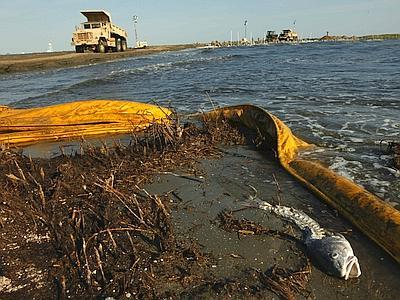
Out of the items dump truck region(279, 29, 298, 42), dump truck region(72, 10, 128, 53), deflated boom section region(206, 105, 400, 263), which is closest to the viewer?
deflated boom section region(206, 105, 400, 263)

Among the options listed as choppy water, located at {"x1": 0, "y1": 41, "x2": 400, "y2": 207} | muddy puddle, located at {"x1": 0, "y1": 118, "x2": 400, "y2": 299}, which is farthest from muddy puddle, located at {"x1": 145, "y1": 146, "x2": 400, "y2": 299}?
choppy water, located at {"x1": 0, "y1": 41, "x2": 400, "y2": 207}

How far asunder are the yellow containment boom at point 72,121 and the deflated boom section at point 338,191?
6.84 feet

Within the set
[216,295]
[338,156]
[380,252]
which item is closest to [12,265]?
[216,295]

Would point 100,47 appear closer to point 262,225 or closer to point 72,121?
point 72,121

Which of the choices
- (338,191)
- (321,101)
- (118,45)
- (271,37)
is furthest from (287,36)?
(338,191)

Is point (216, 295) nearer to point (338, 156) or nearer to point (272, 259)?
point (272, 259)

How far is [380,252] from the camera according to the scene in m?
2.87

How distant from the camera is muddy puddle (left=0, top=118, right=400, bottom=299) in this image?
2.45 meters

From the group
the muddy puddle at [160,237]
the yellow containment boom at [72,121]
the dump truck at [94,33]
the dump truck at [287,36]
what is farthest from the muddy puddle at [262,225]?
the dump truck at [287,36]

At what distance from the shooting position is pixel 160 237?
288 cm

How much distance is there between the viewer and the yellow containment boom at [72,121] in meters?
6.54

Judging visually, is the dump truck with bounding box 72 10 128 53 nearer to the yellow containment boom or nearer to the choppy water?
the choppy water

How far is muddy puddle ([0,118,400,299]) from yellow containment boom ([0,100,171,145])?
1990 mm

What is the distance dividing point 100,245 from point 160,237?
49 cm
